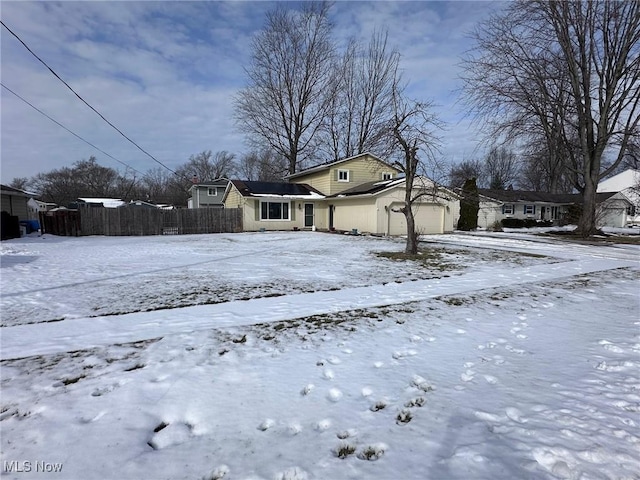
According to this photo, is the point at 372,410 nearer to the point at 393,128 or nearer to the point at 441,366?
the point at 441,366

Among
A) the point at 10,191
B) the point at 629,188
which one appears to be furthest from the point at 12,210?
the point at 629,188

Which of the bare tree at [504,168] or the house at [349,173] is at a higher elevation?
the bare tree at [504,168]

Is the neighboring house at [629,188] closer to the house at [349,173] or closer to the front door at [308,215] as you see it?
the house at [349,173]

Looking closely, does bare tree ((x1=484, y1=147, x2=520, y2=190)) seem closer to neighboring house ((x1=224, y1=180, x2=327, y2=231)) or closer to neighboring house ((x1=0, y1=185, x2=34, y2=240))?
neighboring house ((x1=224, y1=180, x2=327, y2=231))

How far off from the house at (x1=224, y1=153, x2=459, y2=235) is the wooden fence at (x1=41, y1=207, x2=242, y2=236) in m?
1.64

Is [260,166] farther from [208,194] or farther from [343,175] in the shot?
[343,175]

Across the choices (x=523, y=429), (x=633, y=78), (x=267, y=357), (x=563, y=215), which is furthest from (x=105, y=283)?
(x=563, y=215)

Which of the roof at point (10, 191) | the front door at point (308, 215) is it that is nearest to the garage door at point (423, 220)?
the front door at point (308, 215)

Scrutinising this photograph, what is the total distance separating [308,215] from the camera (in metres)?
25.3

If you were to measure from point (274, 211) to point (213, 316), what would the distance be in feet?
63.9

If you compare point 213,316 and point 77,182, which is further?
point 77,182

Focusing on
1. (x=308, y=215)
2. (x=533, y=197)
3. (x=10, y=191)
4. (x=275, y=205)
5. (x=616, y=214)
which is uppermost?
(x=533, y=197)

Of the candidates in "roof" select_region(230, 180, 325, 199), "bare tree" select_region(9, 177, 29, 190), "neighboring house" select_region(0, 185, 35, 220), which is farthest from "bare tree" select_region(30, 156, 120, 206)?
"roof" select_region(230, 180, 325, 199)

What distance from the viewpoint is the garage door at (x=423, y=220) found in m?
20.3
